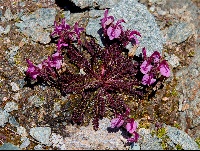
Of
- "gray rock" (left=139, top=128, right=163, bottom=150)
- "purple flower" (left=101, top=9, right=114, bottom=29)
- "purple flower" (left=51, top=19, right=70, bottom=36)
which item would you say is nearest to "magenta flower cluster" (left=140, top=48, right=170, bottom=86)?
"gray rock" (left=139, top=128, right=163, bottom=150)

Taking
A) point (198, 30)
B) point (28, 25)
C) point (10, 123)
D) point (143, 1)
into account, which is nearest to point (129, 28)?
point (143, 1)

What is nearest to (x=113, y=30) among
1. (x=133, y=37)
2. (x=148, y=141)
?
(x=133, y=37)

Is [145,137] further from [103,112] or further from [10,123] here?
[10,123]

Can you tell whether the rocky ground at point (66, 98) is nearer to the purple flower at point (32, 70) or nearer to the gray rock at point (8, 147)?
the gray rock at point (8, 147)

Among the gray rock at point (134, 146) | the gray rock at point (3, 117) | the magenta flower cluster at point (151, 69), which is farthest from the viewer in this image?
the magenta flower cluster at point (151, 69)

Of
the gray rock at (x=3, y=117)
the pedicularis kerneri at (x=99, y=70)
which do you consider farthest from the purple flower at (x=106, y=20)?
the gray rock at (x=3, y=117)

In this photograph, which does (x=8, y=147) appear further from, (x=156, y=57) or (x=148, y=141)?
(x=156, y=57)
